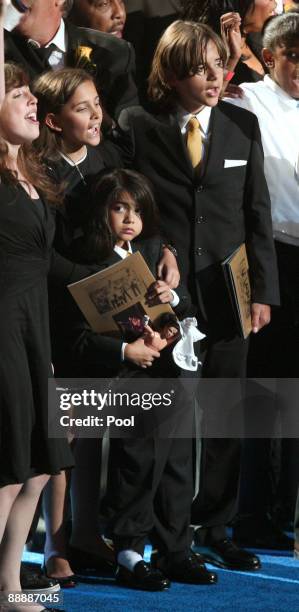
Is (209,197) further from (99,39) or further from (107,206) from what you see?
(99,39)

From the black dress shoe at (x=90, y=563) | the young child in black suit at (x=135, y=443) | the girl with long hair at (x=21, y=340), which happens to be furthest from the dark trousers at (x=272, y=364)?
the girl with long hair at (x=21, y=340)

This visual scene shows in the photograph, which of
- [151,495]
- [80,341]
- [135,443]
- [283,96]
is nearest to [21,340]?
[80,341]

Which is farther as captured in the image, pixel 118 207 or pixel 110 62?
pixel 110 62

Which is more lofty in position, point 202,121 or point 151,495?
point 202,121

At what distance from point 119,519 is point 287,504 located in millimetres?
1022

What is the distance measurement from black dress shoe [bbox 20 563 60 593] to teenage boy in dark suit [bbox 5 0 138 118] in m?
1.57

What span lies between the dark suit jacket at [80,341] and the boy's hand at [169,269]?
0.08ft

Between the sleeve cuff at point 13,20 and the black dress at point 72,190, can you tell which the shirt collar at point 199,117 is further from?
the sleeve cuff at point 13,20

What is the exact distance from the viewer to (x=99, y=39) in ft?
13.7

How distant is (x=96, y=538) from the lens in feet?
13.1

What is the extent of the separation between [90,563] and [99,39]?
1.77 meters

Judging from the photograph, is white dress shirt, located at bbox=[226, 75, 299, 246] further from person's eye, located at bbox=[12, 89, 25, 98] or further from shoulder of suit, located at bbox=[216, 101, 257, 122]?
person's eye, located at bbox=[12, 89, 25, 98]

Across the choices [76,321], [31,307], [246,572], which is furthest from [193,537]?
[31,307]

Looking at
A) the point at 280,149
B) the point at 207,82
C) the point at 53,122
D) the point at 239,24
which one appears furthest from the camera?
the point at 239,24
